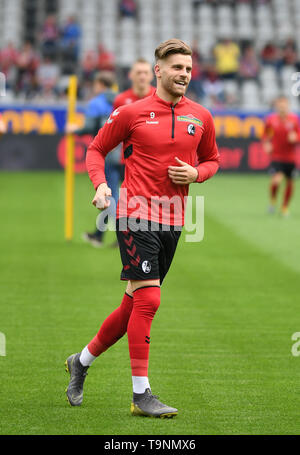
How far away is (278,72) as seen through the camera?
31391 mm

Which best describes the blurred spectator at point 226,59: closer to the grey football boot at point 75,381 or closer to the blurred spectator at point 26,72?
the blurred spectator at point 26,72

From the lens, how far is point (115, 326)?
18.1ft

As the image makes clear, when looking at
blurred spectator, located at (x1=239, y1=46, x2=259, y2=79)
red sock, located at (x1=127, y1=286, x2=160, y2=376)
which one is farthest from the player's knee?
blurred spectator, located at (x1=239, y1=46, x2=259, y2=79)

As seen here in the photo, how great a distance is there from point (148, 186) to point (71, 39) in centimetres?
2582

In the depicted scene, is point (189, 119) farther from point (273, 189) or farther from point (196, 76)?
point (196, 76)

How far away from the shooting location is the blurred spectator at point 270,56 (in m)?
31.2

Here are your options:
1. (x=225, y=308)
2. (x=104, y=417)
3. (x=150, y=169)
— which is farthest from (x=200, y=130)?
(x=225, y=308)

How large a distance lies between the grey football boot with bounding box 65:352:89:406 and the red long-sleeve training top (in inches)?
40.2

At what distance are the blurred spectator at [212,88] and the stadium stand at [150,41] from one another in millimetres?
33

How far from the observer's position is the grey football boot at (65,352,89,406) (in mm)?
5527

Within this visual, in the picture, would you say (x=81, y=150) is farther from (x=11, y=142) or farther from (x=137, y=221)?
(x=137, y=221)
